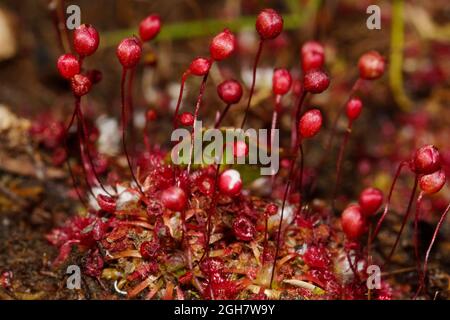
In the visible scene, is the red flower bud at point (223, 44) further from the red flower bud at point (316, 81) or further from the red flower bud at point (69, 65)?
the red flower bud at point (69, 65)

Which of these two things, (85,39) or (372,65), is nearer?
(85,39)

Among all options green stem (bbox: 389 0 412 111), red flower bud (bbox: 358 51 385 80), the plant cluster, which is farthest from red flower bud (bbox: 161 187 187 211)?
green stem (bbox: 389 0 412 111)

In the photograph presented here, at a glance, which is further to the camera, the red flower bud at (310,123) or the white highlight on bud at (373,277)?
the white highlight on bud at (373,277)

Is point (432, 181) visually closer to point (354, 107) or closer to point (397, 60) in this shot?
point (354, 107)

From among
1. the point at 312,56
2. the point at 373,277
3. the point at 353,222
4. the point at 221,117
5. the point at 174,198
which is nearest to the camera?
the point at 174,198

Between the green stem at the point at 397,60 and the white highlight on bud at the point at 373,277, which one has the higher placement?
the green stem at the point at 397,60

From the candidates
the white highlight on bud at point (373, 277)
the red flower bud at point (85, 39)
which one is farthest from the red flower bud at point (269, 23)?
the white highlight on bud at point (373, 277)

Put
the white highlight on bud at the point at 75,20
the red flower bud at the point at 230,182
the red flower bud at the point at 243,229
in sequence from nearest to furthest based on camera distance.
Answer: the red flower bud at the point at 230,182 < the red flower bud at the point at 243,229 < the white highlight on bud at the point at 75,20

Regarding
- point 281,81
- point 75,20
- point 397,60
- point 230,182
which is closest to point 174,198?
point 230,182

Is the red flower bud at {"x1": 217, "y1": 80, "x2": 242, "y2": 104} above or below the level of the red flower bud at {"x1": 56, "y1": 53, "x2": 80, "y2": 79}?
below

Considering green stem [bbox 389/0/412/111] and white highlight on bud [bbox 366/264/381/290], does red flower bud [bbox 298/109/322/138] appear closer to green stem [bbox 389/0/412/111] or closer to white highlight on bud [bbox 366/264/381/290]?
white highlight on bud [bbox 366/264/381/290]

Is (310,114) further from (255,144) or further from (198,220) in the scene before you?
(198,220)

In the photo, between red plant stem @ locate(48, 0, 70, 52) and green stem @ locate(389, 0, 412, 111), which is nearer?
red plant stem @ locate(48, 0, 70, 52)

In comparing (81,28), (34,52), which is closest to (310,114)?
(81,28)
